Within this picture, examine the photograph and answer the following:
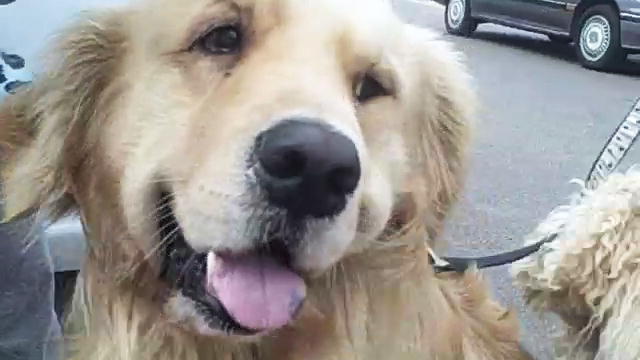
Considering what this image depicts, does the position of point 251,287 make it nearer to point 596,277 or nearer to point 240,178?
point 240,178

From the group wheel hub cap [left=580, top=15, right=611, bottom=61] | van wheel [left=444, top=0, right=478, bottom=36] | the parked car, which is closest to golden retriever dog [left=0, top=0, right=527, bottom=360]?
the parked car

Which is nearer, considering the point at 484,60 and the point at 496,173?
the point at 496,173

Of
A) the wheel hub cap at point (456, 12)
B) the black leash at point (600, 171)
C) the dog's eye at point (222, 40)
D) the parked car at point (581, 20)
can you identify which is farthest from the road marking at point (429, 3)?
the dog's eye at point (222, 40)

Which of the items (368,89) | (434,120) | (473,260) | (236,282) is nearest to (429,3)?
(473,260)

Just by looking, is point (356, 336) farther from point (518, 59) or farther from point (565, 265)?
point (518, 59)

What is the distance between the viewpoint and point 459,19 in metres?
17.8

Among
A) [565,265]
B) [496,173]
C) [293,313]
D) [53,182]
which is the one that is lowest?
[496,173]

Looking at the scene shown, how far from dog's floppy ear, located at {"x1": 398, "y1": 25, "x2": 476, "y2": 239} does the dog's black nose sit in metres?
0.61

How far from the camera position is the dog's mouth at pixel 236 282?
8.45 ft

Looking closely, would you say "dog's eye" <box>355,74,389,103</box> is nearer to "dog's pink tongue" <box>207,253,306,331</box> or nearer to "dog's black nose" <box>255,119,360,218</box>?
"dog's black nose" <box>255,119,360,218</box>

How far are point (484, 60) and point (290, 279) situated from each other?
13.1 meters

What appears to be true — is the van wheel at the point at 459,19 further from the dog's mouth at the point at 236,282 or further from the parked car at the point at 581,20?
the dog's mouth at the point at 236,282

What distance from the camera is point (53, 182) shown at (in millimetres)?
2779

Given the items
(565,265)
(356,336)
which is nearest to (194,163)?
(356,336)
